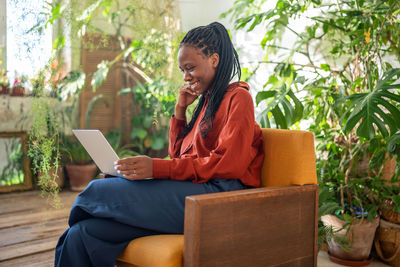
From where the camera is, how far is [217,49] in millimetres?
1518

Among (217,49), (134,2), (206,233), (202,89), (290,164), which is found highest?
(134,2)

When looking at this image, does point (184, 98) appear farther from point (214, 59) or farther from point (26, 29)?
point (26, 29)

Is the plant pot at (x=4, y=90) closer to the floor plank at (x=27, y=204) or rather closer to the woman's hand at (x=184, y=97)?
the floor plank at (x=27, y=204)

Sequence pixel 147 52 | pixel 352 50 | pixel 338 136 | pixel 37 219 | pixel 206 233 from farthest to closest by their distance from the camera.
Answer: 1. pixel 147 52
2. pixel 37 219
3. pixel 338 136
4. pixel 352 50
5. pixel 206 233

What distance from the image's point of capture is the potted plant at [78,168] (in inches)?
152

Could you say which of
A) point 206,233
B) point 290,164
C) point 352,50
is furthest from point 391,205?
point 206,233

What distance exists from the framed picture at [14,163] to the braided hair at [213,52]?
2.66 m

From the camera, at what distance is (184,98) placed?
1691 mm

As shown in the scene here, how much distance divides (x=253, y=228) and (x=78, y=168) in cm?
292

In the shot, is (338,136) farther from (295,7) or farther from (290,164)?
(290,164)

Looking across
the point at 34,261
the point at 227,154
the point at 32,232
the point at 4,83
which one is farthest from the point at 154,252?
the point at 4,83

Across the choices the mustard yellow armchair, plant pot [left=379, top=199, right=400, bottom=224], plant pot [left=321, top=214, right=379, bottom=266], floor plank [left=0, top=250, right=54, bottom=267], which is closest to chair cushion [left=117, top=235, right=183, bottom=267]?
the mustard yellow armchair

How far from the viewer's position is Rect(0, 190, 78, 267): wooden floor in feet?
6.95

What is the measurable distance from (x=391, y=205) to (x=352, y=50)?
87 cm
